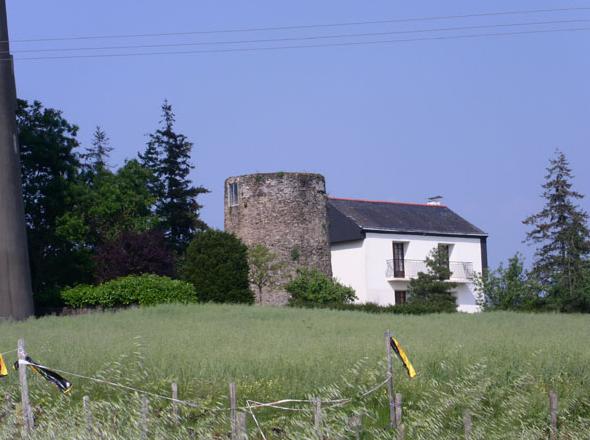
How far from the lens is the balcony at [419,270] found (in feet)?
159

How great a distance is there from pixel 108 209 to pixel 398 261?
592 inches

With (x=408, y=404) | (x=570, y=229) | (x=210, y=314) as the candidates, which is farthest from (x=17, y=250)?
(x=570, y=229)

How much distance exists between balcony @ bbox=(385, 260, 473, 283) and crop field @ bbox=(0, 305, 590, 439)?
85.6 feet

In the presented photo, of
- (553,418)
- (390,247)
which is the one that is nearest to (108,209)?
(390,247)

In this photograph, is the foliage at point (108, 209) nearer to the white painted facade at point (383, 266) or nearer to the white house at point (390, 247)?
the white house at point (390, 247)

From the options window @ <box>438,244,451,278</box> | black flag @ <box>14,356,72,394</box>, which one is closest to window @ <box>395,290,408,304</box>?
window @ <box>438,244,451,278</box>

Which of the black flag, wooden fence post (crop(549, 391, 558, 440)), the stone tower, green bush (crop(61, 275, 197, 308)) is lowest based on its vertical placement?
wooden fence post (crop(549, 391, 558, 440))

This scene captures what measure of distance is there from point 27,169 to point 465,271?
21.9 m

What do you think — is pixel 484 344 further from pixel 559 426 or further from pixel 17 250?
pixel 17 250

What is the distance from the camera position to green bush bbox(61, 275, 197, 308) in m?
32.3

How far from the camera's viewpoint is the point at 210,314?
90.8ft

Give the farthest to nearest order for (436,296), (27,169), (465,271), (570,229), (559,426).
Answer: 1. (465,271)
2. (570,229)
3. (436,296)
4. (27,169)
5. (559,426)

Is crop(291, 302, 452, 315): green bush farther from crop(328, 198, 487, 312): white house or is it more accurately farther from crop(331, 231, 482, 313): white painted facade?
crop(328, 198, 487, 312): white house

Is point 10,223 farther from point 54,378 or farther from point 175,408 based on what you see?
point 175,408
